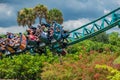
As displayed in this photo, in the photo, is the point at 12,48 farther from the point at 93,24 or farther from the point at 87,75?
the point at 87,75

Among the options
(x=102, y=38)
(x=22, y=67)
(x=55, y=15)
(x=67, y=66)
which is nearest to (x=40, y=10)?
(x=55, y=15)

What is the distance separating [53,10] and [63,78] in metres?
39.2

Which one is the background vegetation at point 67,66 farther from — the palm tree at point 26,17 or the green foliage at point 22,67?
the palm tree at point 26,17

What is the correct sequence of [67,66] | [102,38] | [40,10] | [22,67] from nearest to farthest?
[67,66]
[22,67]
[102,38]
[40,10]

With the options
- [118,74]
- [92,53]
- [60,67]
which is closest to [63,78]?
[60,67]

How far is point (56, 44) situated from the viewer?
15.9m

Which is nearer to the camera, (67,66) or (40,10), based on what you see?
(67,66)

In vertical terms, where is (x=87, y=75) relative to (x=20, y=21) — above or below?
below

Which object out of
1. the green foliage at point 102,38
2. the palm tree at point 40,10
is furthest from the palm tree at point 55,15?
the green foliage at point 102,38

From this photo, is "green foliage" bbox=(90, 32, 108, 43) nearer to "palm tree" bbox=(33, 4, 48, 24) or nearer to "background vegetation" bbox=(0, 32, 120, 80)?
"background vegetation" bbox=(0, 32, 120, 80)

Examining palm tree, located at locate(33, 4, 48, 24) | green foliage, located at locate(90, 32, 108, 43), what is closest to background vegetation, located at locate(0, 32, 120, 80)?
green foliage, located at locate(90, 32, 108, 43)

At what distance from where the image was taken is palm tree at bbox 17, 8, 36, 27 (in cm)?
5212

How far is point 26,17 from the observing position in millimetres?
52844

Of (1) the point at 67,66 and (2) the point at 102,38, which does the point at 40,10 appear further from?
(1) the point at 67,66
